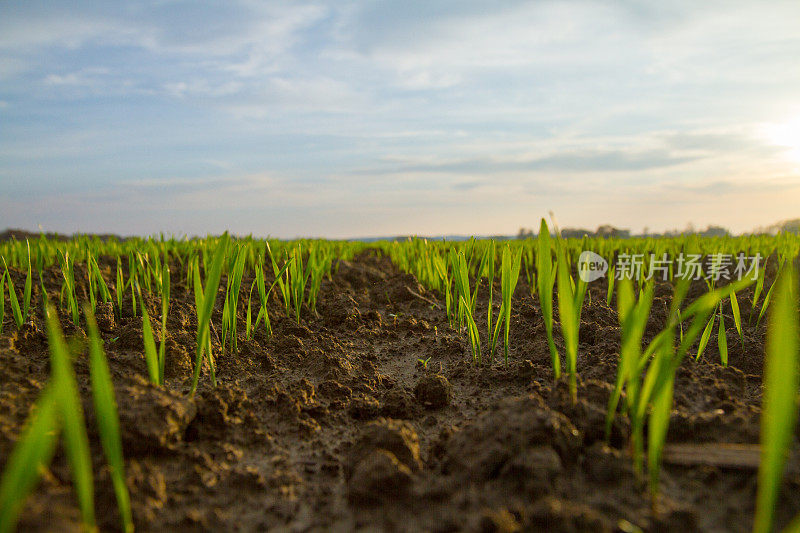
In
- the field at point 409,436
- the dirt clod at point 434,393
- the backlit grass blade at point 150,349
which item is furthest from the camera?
the dirt clod at point 434,393

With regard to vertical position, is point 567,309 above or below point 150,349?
above

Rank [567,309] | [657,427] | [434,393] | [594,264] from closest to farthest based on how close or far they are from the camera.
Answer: [657,427], [567,309], [434,393], [594,264]

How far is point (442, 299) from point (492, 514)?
2416 millimetres

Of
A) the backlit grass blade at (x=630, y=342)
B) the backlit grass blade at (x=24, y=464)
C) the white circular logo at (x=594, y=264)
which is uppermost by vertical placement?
the white circular logo at (x=594, y=264)

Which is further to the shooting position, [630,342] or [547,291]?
[547,291]

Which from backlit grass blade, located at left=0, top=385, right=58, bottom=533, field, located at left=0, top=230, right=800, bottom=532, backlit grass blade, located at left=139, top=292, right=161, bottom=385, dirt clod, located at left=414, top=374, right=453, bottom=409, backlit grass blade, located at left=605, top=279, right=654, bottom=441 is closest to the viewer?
backlit grass blade, located at left=0, top=385, right=58, bottom=533

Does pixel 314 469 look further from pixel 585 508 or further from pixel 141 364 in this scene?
pixel 141 364

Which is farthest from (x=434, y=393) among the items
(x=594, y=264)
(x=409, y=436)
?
(x=594, y=264)

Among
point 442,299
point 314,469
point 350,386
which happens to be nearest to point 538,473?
point 314,469

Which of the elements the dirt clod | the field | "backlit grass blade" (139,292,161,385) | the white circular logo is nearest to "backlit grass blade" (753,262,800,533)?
the field

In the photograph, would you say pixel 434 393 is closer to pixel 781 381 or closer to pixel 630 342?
pixel 630 342

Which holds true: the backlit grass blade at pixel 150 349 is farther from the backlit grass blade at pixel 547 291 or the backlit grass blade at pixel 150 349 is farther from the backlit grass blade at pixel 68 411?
the backlit grass blade at pixel 547 291

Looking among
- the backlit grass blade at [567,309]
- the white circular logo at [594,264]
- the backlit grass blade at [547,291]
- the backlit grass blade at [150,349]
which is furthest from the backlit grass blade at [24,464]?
the white circular logo at [594,264]

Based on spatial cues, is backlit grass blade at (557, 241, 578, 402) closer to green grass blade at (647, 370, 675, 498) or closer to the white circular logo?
green grass blade at (647, 370, 675, 498)
